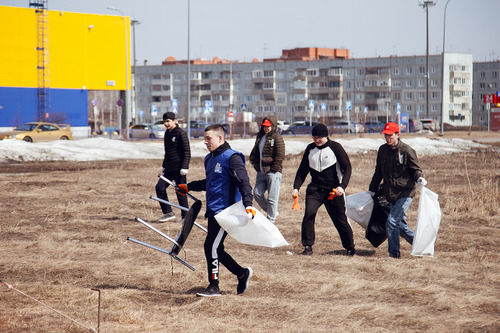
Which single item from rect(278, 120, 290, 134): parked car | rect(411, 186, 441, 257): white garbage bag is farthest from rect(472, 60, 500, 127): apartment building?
rect(411, 186, 441, 257): white garbage bag

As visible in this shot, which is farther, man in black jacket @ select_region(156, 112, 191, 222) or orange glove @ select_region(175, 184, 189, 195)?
man in black jacket @ select_region(156, 112, 191, 222)

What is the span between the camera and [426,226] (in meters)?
8.05

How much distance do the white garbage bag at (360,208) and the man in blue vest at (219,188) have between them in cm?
275

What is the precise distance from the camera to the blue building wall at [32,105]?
52.0 metres

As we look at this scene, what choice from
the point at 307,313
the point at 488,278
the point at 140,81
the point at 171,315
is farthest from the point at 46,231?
the point at 140,81

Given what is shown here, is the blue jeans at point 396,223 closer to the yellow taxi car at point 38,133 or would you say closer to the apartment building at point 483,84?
the yellow taxi car at point 38,133

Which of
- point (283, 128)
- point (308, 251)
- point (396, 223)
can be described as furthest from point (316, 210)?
point (283, 128)

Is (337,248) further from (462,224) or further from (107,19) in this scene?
(107,19)

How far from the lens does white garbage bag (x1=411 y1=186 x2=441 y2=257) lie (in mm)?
8000

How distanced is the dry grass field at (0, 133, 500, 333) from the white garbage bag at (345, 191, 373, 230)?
0.44 metres

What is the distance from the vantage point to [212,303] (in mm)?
5926

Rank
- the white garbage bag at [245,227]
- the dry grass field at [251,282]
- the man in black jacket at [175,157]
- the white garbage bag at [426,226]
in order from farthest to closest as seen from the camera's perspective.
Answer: the man in black jacket at [175,157]
the white garbage bag at [426,226]
the white garbage bag at [245,227]
the dry grass field at [251,282]

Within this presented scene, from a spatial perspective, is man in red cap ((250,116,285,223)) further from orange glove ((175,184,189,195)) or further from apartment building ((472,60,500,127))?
apartment building ((472,60,500,127))

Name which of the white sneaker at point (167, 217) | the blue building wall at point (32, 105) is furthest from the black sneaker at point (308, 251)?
the blue building wall at point (32, 105)
